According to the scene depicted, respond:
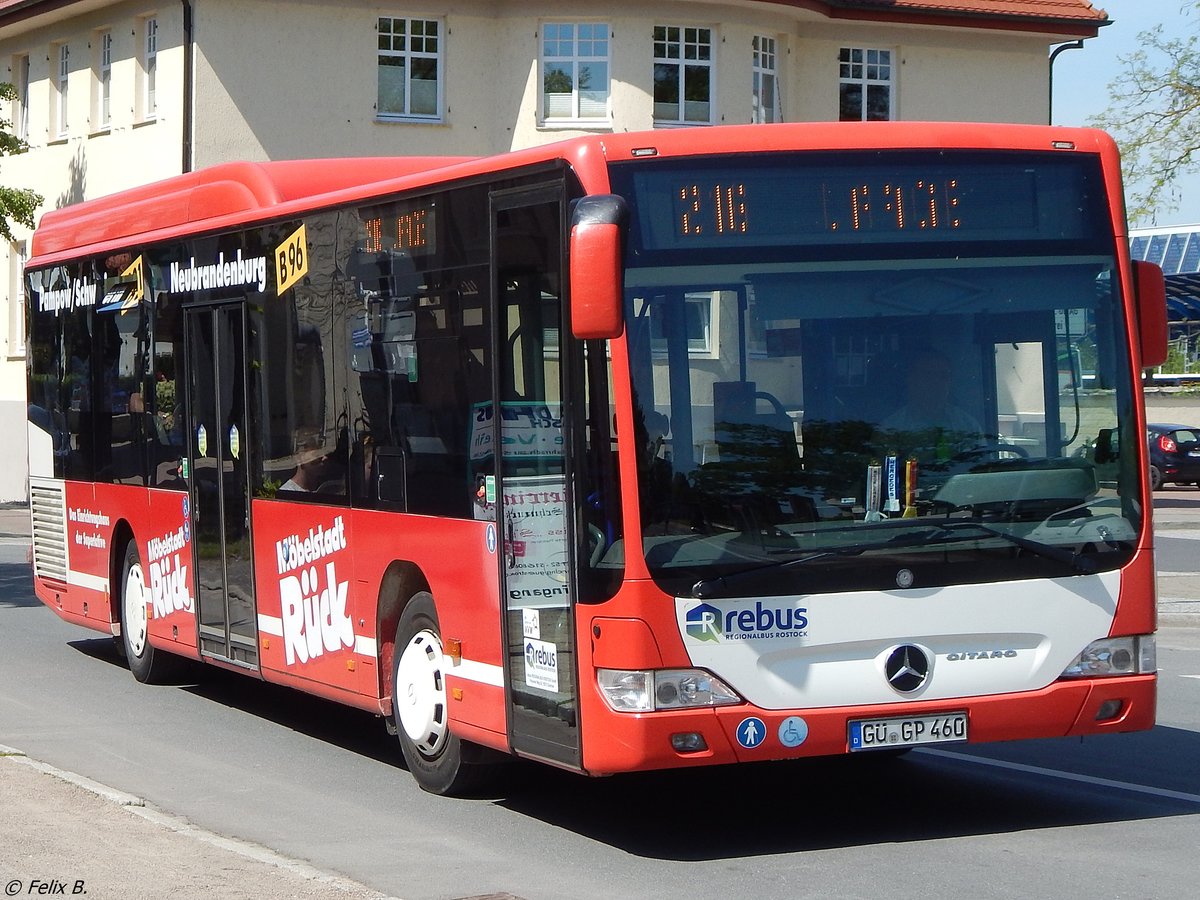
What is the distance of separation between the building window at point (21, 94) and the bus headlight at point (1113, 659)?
3528 centimetres

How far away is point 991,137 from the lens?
8.16 m

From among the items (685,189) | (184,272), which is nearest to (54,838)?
(685,189)

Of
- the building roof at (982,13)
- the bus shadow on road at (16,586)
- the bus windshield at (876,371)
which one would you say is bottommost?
the bus shadow on road at (16,586)

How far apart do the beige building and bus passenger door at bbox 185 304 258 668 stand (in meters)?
21.4

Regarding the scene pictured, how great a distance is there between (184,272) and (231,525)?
6.07ft

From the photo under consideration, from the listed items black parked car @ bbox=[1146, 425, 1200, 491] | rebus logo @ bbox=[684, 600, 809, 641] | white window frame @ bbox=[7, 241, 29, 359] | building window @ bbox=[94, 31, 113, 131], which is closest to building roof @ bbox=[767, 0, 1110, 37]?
black parked car @ bbox=[1146, 425, 1200, 491]

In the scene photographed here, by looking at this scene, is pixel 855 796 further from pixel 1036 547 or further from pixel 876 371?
pixel 876 371

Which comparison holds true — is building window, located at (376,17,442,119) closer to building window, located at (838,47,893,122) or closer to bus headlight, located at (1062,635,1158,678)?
building window, located at (838,47,893,122)

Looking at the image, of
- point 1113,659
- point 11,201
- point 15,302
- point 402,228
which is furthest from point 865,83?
point 1113,659

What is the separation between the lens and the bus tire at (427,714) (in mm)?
9125

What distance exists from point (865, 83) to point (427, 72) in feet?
29.1

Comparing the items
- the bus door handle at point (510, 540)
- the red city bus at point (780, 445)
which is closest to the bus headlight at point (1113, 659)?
the red city bus at point (780, 445)

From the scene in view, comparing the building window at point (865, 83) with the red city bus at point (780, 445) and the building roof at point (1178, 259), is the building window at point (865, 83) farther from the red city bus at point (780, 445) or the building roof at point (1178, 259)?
the red city bus at point (780, 445)

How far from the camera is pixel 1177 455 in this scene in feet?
145
